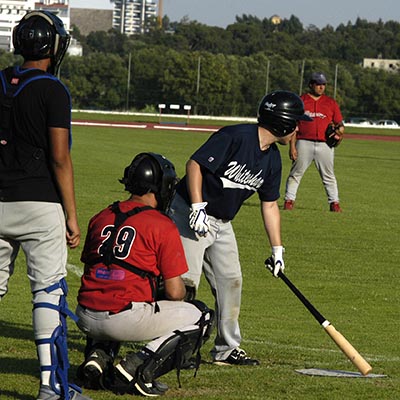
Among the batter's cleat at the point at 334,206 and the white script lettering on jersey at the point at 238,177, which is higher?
the white script lettering on jersey at the point at 238,177

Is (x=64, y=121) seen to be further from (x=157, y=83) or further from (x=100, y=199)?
(x=157, y=83)

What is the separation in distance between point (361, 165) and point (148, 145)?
951 centimetres

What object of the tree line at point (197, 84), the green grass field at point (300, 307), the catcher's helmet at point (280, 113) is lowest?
the tree line at point (197, 84)

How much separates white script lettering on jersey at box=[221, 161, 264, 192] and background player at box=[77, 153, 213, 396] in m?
1.01

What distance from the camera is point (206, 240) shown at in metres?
7.75

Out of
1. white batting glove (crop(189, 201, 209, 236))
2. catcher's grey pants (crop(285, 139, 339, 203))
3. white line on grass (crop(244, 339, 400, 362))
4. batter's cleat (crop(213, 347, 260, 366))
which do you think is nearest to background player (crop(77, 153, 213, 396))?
white batting glove (crop(189, 201, 209, 236))

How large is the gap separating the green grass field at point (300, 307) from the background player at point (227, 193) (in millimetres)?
490

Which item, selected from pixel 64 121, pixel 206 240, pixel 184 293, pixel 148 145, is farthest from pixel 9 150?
pixel 148 145

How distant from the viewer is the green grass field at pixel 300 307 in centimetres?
695

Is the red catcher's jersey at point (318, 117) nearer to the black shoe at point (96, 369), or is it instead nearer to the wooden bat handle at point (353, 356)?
the wooden bat handle at point (353, 356)

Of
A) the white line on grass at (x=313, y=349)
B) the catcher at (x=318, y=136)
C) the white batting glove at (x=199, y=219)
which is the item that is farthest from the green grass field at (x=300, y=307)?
the white batting glove at (x=199, y=219)

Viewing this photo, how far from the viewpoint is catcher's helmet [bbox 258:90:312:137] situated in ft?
25.2

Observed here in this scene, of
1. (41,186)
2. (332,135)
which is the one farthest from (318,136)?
(41,186)

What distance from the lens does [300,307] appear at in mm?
11094
